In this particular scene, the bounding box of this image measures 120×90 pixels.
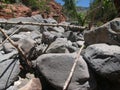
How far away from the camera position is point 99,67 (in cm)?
361

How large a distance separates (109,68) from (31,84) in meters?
0.91

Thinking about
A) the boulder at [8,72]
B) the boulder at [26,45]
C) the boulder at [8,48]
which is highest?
the boulder at [26,45]

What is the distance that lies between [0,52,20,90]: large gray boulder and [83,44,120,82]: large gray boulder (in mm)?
912

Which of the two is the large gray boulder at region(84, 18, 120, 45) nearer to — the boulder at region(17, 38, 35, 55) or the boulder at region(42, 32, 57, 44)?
the boulder at region(17, 38, 35, 55)

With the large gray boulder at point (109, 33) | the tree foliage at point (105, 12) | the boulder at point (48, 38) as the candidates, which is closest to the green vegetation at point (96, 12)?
the tree foliage at point (105, 12)

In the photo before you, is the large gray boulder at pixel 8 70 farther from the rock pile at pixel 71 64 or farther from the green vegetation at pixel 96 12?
the green vegetation at pixel 96 12

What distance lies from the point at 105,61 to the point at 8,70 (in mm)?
1215

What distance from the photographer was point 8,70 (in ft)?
13.0

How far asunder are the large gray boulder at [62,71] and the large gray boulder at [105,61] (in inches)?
4.5

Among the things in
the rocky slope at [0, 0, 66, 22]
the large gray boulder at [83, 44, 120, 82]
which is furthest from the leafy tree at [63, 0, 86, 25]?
the large gray boulder at [83, 44, 120, 82]

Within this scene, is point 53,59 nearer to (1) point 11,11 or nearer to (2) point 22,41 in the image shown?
(2) point 22,41

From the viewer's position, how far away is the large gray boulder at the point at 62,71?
3549mm

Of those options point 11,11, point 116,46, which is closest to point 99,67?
point 116,46

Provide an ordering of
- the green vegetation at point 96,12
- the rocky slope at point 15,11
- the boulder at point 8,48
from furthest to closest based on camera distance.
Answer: the rocky slope at point 15,11, the green vegetation at point 96,12, the boulder at point 8,48
